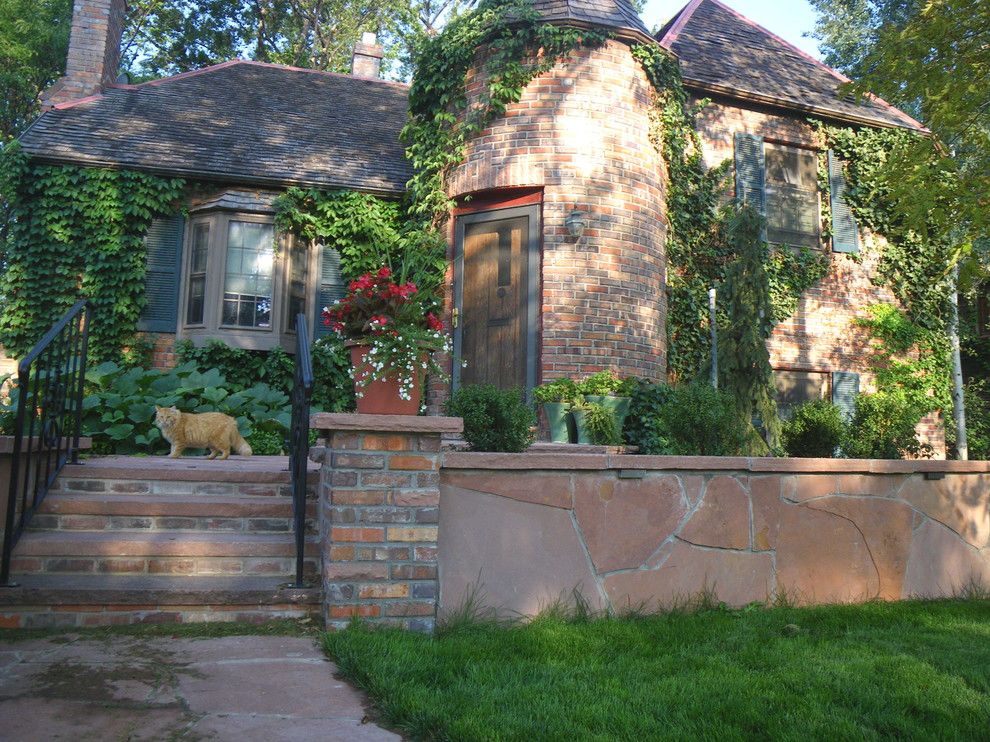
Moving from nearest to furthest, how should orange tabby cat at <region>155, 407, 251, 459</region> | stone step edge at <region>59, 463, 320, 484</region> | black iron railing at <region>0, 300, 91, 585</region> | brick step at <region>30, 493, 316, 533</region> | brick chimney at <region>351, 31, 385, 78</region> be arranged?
black iron railing at <region>0, 300, 91, 585</region> → brick step at <region>30, 493, 316, 533</region> → stone step edge at <region>59, 463, 320, 484</region> → orange tabby cat at <region>155, 407, 251, 459</region> → brick chimney at <region>351, 31, 385, 78</region>

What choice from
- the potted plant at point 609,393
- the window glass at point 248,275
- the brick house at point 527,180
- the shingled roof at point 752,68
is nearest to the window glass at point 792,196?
the brick house at point 527,180

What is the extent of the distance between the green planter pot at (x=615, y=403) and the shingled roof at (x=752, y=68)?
4781mm

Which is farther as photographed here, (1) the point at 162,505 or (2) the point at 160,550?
(1) the point at 162,505

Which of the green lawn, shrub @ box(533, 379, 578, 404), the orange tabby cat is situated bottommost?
the green lawn

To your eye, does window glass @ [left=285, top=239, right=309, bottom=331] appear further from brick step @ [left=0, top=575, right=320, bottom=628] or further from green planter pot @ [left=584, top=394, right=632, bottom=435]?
brick step @ [left=0, top=575, right=320, bottom=628]

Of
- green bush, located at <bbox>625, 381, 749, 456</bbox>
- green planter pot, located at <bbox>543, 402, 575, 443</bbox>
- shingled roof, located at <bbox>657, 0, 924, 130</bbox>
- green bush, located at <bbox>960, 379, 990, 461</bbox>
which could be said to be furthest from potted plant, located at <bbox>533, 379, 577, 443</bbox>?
green bush, located at <bbox>960, 379, 990, 461</bbox>

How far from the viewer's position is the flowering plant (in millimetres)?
4332

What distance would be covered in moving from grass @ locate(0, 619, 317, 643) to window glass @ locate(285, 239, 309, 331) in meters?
6.83

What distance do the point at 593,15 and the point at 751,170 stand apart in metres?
3.27

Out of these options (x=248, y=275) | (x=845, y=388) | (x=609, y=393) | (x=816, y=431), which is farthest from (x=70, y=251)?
(x=845, y=388)

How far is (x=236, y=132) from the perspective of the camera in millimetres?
10750

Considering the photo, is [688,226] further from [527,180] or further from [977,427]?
[977,427]

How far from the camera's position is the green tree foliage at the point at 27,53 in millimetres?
17328

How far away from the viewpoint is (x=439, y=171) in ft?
30.3
